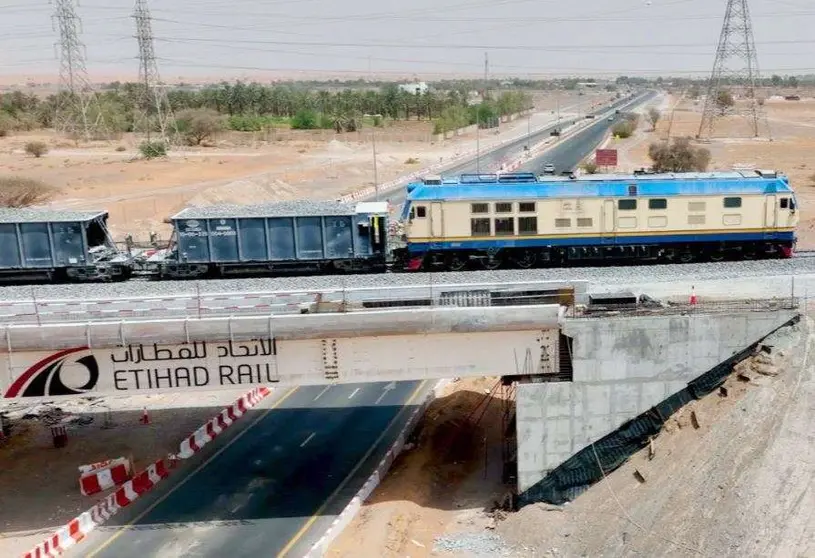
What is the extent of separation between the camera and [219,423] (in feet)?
116

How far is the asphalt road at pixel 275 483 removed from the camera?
86.7 ft

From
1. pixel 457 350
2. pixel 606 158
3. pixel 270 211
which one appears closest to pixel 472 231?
pixel 270 211

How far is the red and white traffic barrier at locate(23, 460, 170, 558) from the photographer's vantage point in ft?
84.0

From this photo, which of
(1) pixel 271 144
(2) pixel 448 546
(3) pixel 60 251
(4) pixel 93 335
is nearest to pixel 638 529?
(2) pixel 448 546

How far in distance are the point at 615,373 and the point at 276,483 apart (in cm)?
1281

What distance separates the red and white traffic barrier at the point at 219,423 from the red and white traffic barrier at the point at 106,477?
232 centimetres

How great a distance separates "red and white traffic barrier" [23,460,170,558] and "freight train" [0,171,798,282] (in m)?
10.5

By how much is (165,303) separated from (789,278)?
22.5m

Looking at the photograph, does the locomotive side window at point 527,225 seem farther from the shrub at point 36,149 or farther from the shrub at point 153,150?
the shrub at point 36,149

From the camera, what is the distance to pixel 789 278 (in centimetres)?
3062

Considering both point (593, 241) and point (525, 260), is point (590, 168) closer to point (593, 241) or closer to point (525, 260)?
point (593, 241)

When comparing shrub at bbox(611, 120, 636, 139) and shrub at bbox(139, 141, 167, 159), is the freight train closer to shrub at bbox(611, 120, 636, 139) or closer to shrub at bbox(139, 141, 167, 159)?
shrub at bbox(139, 141, 167, 159)

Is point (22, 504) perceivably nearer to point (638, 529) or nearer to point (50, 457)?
point (50, 457)

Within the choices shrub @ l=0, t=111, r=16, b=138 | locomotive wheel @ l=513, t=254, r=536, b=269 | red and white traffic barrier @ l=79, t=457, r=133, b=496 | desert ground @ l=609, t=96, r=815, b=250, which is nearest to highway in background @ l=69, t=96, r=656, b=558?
red and white traffic barrier @ l=79, t=457, r=133, b=496
